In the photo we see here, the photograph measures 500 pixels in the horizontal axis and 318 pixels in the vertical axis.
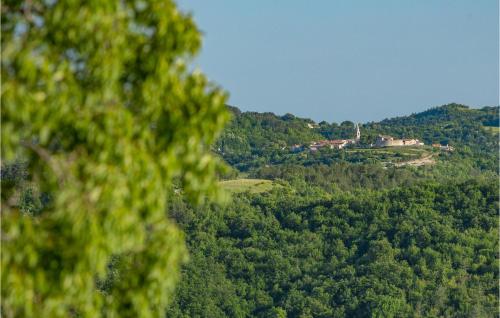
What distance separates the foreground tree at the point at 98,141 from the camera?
→ 5812mm

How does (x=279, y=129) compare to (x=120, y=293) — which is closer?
(x=120, y=293)

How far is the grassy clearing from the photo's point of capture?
2876 inches

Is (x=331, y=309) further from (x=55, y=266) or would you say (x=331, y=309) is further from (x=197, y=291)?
(x=55, y=266)

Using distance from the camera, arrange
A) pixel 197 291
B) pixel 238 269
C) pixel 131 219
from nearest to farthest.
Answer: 1. pixel 131 219
2. pixel 197 291
3. pixel 238 269

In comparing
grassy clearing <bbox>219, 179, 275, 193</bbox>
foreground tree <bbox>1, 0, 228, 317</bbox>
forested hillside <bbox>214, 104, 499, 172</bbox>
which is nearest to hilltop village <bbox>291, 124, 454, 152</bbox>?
forested hillside <bbox>214, 104, 499, 172</bbox>

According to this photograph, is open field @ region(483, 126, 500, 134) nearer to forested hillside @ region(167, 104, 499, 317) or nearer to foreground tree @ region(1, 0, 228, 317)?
forested hillside @ region(167, 104, 499, 317)

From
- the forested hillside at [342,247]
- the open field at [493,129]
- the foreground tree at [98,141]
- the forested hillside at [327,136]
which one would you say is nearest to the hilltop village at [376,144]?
the forested hillside at [327,136]

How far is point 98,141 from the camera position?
586 cm

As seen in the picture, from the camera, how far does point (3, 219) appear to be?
19.9 feet

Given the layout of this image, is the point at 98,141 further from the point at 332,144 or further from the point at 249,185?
the point at 332,144

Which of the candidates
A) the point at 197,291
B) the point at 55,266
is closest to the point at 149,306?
the point at 55,266

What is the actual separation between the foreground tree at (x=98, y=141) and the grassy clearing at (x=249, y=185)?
214 feet

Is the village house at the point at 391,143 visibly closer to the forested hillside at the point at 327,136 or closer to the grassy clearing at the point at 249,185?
the forested hillside at the point at 327,136

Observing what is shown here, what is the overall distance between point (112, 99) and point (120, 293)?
1.11 metres
